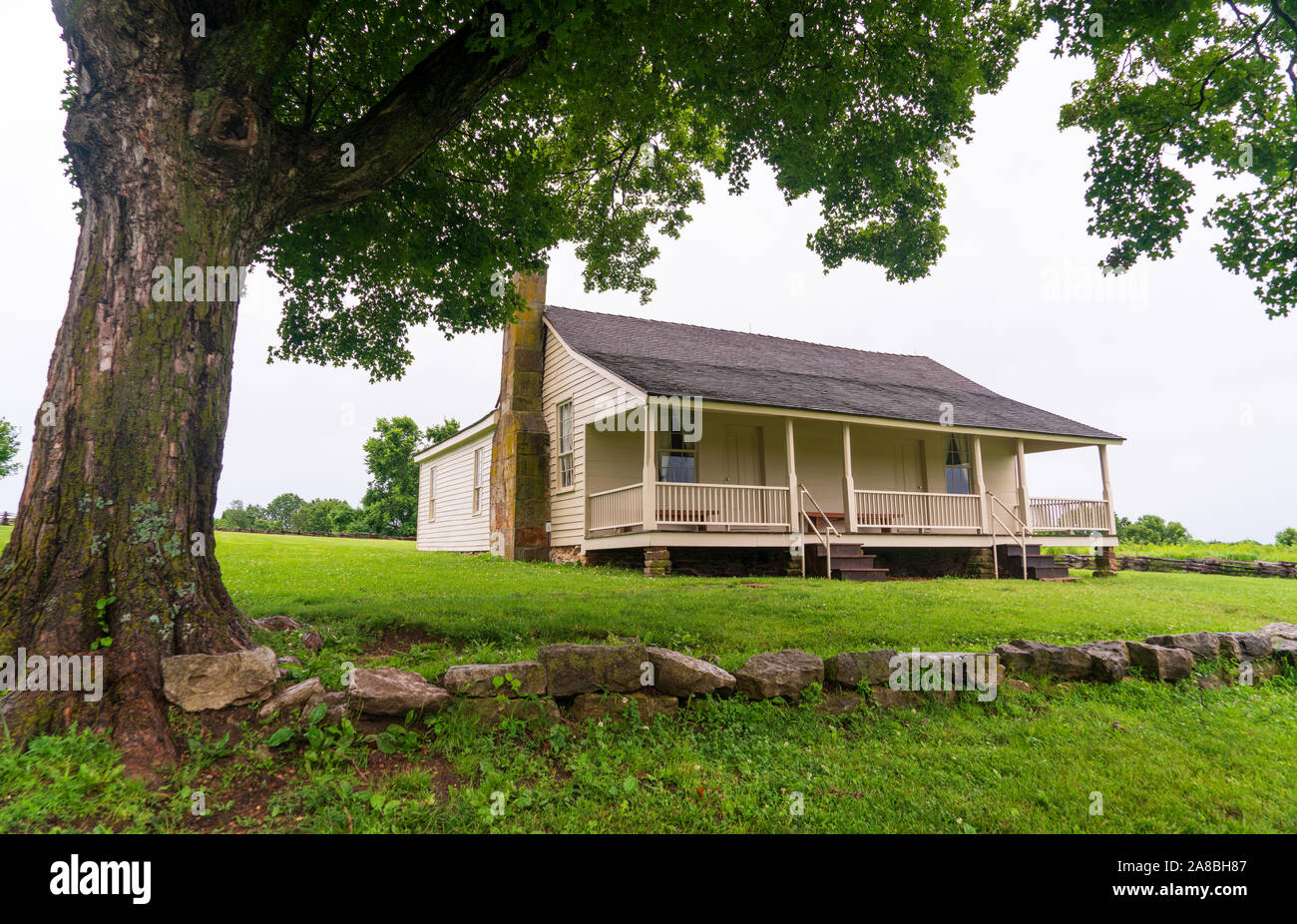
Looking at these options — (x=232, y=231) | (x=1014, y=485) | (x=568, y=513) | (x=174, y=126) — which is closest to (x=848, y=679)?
(x=232, y=231)

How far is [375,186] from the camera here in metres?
5.34

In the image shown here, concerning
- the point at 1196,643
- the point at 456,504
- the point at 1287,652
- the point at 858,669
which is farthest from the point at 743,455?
the point at 858,669

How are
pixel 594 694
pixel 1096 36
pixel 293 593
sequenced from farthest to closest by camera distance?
pixel 293 593 → pixel 1096 36 → pixel 594 694

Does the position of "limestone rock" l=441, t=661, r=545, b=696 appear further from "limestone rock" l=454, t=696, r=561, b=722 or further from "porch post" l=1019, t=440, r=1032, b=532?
"porch post" l=1019, t=440, r=1032, b=532

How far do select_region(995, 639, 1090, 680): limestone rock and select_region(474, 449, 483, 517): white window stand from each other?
15073 mm

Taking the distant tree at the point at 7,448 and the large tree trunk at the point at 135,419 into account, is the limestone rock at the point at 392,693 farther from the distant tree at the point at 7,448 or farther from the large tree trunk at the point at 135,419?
the distant tree at the point at 7,448

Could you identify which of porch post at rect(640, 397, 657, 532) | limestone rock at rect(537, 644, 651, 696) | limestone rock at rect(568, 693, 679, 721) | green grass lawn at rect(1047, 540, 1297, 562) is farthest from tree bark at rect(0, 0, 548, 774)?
green grass lawn at rect(1047, 540, 1297, 562)

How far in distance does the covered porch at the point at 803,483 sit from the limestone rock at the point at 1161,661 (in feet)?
25.0

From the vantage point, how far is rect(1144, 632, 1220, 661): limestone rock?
20.3 feet

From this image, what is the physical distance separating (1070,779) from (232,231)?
615 cm

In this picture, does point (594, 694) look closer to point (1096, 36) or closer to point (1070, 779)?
point (1070, 779)

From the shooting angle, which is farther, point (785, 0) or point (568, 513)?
point (568, 513)
